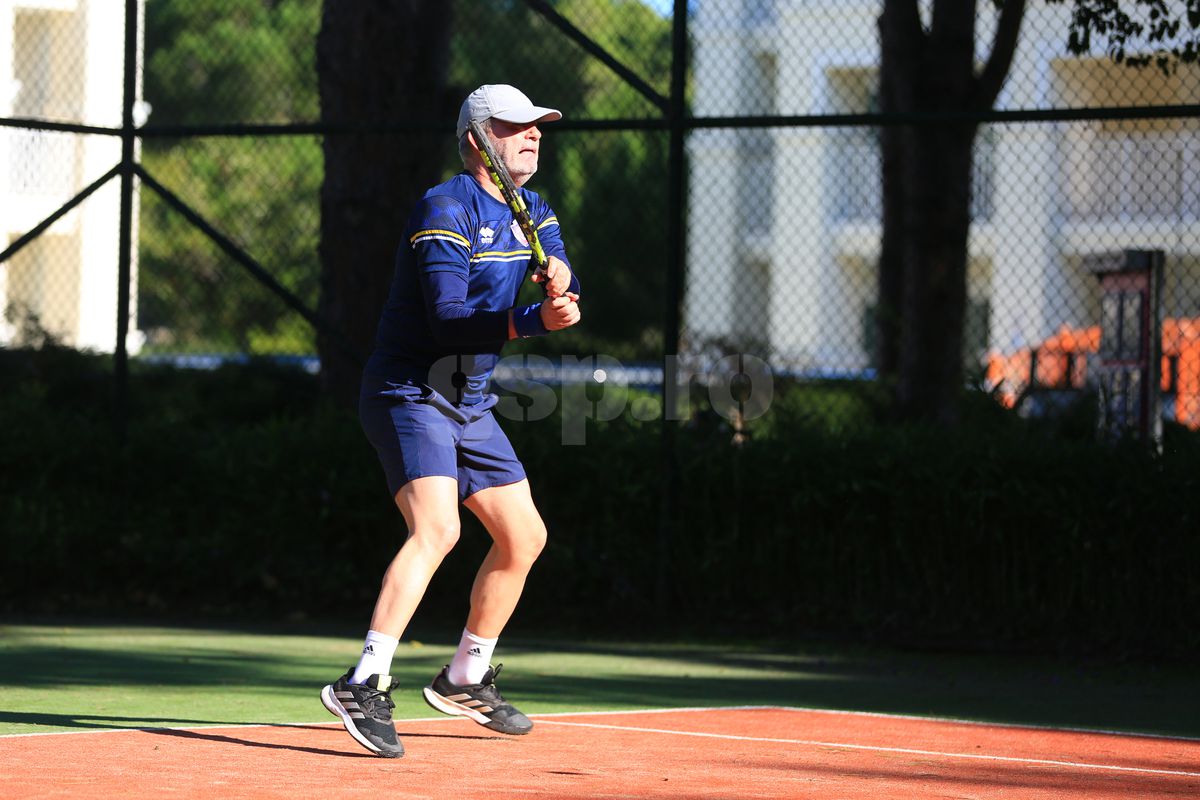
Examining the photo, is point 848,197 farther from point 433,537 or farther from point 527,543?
point 433,537

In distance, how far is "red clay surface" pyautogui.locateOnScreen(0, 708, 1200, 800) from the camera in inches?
194

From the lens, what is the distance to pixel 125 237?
1010 centimetres

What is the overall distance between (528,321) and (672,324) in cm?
407

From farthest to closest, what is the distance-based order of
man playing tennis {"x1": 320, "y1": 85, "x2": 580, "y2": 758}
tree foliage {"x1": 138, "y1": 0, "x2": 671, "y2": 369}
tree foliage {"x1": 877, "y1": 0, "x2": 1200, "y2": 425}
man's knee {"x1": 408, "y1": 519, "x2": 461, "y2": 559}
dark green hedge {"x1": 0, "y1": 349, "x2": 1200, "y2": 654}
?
1. tree foliage {"x1": 138, "y1": 0, "x2": 671, "y2": 369}
2. tree foliage {"x1": 877, "y1": 0, "x2": 1200, "y2": 425}
3. dark green hedge {"x1": 0, "y1": 349, "x2": 1200, "y2": 654}
4. man's knee {"x1": 408, "y1": 519, "x2": 461, "y2": 559}
5. man playing tennis {"x1": 320, "y1": 85, "x2": 580, "y2": 758}

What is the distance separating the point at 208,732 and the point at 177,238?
103ft

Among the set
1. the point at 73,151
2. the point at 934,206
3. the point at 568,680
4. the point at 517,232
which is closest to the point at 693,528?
the point at 568,680

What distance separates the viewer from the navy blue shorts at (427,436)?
5641 millimetres

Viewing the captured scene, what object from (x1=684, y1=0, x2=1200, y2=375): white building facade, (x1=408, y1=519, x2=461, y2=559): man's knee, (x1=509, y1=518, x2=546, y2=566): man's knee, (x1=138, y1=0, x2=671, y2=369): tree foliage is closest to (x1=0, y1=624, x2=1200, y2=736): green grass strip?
(x1=509, y1=518, x2=546, y2=566): man's knee

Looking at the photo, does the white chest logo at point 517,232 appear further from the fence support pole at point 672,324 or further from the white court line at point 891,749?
the fence support pole at point 672,324

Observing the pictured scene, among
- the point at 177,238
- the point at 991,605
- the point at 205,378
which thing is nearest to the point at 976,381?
the point at 991,605

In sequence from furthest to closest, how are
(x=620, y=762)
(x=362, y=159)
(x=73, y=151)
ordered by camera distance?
(x=73, y=151), (x=362, y=159), (x=620, y=762)

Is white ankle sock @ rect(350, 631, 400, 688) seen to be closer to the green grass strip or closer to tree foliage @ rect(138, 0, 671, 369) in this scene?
the green grass strip

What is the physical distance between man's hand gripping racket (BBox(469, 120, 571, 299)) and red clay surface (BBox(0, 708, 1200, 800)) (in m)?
1.55

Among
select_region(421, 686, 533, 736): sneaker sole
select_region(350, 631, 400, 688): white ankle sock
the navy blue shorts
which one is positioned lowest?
select_region(421, 686, 533, 736): sneaker sole
